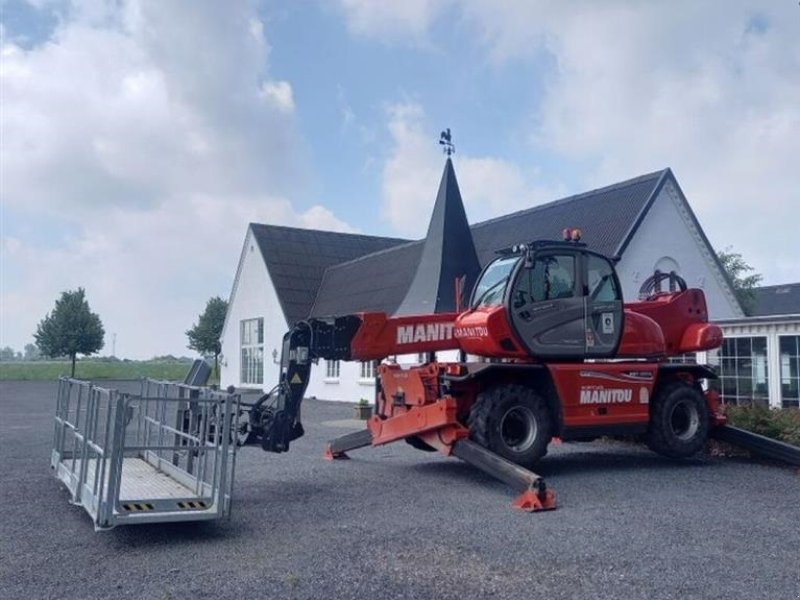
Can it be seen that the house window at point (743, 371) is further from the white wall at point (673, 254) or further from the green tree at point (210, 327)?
the green tree at point (210, 327)

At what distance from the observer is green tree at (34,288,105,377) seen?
56.1 meters

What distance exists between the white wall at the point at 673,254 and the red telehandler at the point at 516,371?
10385 mm

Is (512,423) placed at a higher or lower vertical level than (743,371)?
lower

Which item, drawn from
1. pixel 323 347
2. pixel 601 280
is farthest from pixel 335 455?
pixel 601 280

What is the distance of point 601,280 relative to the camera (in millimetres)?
11734

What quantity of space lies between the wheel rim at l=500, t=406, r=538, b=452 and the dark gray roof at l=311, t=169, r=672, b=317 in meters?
7.96

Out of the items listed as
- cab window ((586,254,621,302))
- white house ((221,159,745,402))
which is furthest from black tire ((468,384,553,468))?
white house ((221,159,745,402))

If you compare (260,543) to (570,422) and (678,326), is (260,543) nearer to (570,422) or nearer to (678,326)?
(570,422)

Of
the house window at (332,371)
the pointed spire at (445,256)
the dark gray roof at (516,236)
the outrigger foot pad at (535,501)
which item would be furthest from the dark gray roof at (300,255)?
the outrigger foot pad at (535,501)

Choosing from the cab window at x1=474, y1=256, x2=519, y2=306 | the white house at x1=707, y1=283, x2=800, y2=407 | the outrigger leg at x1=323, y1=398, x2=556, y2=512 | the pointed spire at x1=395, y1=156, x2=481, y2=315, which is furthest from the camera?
the pointed spire at x1=395, y1=156, x2=481, y2=315

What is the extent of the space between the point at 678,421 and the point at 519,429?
3160 millimetres

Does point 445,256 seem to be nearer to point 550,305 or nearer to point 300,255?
point 300,255

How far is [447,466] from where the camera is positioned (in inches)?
486

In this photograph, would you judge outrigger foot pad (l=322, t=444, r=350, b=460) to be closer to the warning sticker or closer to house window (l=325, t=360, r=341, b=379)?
the warning sticker
